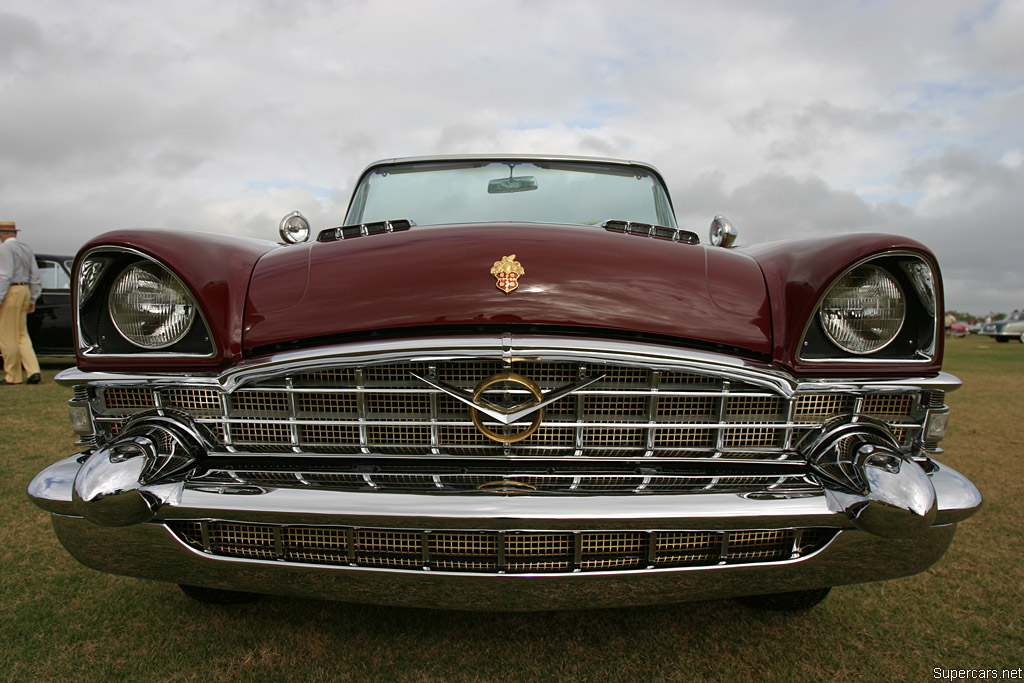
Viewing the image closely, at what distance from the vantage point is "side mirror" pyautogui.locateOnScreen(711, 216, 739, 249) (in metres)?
2.51

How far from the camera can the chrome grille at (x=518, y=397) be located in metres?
1.54

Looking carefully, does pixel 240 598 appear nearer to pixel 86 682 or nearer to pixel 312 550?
pixel 86 682

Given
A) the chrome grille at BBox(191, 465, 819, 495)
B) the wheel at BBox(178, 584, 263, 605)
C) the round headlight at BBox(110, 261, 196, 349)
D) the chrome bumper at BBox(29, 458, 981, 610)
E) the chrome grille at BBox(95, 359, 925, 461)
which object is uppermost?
the round headlight at BBox(110, 261, 196, 349)

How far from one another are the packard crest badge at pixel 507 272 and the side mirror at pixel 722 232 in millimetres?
1251

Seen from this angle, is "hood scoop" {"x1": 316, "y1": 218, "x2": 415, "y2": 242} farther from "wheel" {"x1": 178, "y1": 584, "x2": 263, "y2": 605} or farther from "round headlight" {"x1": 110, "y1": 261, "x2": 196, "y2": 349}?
"wheel" {"x1": 178, "y1": 584, "x2": 263, "y2": 605}

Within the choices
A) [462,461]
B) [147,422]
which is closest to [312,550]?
[462,461]

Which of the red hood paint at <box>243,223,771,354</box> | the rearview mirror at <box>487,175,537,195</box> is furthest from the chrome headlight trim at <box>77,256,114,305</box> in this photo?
the rearview mirror at <box>487,175,537,195</box>

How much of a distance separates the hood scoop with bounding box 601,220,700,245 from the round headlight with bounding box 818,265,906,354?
0.43m

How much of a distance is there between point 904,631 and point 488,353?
63.5 inches

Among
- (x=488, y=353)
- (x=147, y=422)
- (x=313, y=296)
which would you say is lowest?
(x=147, y=422)

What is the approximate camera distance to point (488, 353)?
4.79ft

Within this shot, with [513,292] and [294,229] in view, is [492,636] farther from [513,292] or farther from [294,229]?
[294,229]

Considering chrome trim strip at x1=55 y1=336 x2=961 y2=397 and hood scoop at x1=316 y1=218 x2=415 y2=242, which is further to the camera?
hood scoop at x1=316 y1=218 x2=415 y2=242

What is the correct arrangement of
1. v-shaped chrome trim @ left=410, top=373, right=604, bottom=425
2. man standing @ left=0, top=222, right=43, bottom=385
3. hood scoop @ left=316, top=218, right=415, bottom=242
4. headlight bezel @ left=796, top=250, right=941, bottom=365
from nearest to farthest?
v-shaped chrome trim @ left=410, top=373, right=604, bottom=425, headlight bezel @ left=796, top=250, right=941, bottom=365, hood scoop @ left=316, top=218, right=415, bottom=242, man standing @ left=0, top=222, right=43, bottom=385
